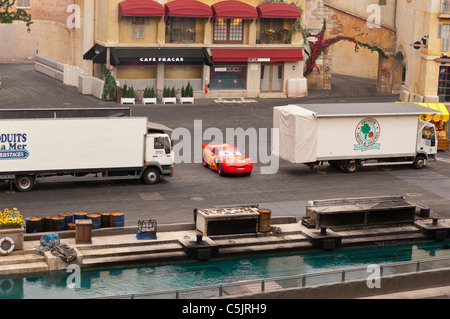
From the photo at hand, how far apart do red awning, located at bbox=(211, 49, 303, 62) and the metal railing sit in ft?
140

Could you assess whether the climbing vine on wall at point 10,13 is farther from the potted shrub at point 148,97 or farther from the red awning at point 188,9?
the potted shrub at point 148,97

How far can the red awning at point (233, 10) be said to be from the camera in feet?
226

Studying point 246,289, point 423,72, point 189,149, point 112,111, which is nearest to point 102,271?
point 246,289

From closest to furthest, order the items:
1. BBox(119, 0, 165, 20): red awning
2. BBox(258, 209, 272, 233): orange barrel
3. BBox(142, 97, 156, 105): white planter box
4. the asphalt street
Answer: BBox(258, 209, 272, 233): orange barrel < the asphalt street < BBox(119, 0, 165, 20): red awning < BBox(142, 97, 156, 105): white planter box

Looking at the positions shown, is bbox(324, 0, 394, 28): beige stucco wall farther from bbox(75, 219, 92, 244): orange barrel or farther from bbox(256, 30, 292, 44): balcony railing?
bbox(75, 219, 92, 244): orange barrel

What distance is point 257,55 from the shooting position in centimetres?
7125

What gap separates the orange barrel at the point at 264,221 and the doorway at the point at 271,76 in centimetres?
3768

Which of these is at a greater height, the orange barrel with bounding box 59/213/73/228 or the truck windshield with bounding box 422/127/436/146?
the truck windshield with bounding box 422/127/436/146

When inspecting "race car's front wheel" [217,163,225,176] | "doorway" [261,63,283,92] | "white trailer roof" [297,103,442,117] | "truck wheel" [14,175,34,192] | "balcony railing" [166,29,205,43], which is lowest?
"truck wheel" [14,175,34,192]

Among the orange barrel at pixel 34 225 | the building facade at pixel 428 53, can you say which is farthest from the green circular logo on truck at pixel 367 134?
the building facade at pixel 428 53

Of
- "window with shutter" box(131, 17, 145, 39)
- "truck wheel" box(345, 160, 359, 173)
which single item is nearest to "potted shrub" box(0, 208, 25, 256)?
"truck wheel" box(345, 160, 359, 173)

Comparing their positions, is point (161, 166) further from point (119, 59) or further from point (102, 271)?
point (119, 59)

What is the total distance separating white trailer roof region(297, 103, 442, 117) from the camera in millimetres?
47469

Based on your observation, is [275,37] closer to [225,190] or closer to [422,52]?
[422,52]
